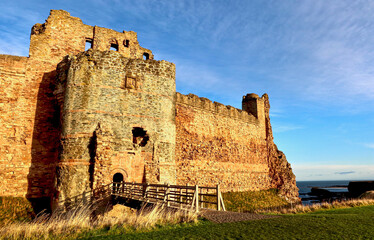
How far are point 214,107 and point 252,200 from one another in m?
9.01

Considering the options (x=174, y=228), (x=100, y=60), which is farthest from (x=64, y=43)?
(x=174, y=228)

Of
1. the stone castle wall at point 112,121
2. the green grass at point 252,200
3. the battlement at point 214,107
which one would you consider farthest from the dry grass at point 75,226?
the green grass at point 252,200

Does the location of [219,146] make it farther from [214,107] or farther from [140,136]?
[140,136]

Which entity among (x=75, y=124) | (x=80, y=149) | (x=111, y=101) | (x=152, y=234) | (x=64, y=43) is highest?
(x=64, y=43)

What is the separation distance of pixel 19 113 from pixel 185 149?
10965 mm

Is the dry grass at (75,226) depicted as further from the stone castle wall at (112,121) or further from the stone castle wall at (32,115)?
the stone castle wall at (32,115)

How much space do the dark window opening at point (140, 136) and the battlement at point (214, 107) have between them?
5278 millimetres

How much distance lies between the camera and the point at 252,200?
957 inches

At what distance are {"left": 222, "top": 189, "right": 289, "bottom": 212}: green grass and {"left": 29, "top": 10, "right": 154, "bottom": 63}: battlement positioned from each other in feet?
46.4

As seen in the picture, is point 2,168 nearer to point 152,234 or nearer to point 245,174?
point 152,234

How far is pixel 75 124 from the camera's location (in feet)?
47.4

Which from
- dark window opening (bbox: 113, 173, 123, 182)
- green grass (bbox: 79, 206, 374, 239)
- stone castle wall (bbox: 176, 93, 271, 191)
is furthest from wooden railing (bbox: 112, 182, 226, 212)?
stone castle wall (bbox: 176, 93, 271, 191)

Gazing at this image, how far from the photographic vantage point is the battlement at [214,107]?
21094mm

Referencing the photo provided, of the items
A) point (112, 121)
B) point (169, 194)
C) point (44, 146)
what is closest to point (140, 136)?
point (112, 121)
